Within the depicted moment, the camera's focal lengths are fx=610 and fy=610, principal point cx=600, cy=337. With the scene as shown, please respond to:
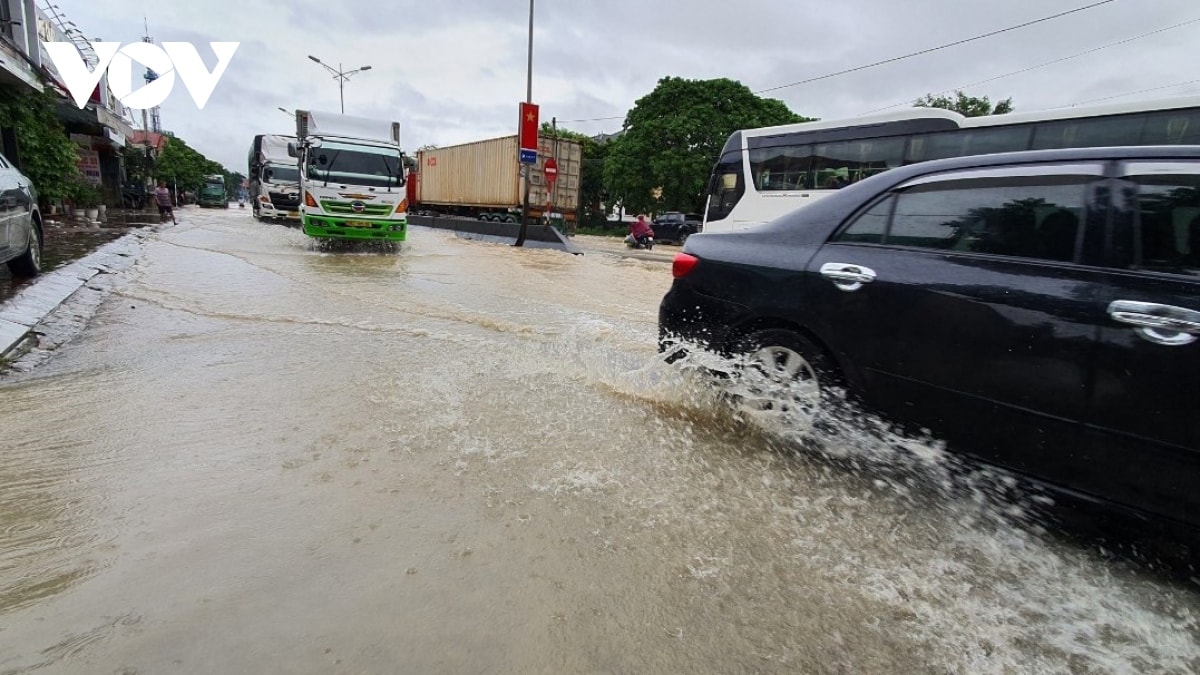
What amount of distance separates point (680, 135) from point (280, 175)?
19.1 m

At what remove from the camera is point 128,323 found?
5.44 m

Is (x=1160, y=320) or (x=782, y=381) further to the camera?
(x=782, y=381)

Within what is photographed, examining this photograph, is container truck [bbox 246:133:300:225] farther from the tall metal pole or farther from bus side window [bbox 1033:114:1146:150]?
bus side window [bbox 1033:114:1146:150]

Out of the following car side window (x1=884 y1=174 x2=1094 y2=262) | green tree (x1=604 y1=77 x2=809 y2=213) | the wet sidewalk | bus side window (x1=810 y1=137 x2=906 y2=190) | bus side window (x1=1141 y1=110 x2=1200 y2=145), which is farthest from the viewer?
green tree (x1=604 y1=77 x2=809 y2=213)

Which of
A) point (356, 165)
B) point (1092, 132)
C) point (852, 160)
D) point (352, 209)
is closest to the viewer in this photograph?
point (1092, 132)

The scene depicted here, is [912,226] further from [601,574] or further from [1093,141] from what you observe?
[1093,141]

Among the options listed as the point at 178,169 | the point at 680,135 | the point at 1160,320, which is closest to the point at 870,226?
the point at 1160,320

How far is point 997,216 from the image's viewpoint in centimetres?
251

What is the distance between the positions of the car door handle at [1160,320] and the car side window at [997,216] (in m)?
0.29

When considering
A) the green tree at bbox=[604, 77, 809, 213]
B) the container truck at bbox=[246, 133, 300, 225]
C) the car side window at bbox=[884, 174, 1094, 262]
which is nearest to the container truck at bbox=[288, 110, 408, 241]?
the container truck at bbox=[246, 133, 300, 225]

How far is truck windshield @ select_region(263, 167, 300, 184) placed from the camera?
64.8ft

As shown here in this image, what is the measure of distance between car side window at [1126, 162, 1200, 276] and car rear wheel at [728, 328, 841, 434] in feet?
3.92

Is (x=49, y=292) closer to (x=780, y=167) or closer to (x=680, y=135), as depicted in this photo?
(x=780, y=167)

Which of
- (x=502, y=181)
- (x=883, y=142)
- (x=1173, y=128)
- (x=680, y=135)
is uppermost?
(x=680, y=135)
